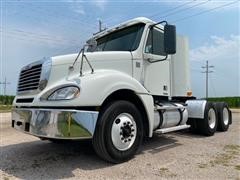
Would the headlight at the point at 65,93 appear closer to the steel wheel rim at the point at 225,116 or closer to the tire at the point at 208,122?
the tire at the point at 208,122

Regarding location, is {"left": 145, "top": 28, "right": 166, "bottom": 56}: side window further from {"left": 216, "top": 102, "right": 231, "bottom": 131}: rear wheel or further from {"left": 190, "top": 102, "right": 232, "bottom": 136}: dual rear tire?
{"left": 216, "top": 102, "right": 231, "bottom": 131}: rear wheel

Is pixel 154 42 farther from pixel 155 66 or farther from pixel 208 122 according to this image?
pixel 208 122

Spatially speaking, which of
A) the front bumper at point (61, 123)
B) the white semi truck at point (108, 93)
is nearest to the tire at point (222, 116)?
the white semi truck at point (108, 93)

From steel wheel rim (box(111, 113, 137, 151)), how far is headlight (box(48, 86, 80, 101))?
84cm

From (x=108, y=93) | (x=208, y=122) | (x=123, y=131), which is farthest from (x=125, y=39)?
(x=208, y=122)

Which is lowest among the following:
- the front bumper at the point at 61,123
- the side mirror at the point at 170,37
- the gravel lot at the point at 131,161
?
the gravel lot at the point at 131,161

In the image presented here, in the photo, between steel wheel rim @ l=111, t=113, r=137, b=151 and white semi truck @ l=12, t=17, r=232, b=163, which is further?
steel wheel rim @ l=111, t=113, r=137, b=151

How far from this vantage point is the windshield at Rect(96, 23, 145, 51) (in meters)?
5.70

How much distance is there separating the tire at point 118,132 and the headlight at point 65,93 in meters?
0.60

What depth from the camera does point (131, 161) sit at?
15.7 feet

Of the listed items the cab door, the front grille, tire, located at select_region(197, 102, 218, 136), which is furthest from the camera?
tire, located at select_region(197, 102, 218, 136)

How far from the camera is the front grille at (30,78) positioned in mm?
4727

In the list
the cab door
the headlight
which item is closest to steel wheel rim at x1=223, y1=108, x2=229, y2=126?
the cab door

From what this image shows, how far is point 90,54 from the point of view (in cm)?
497
